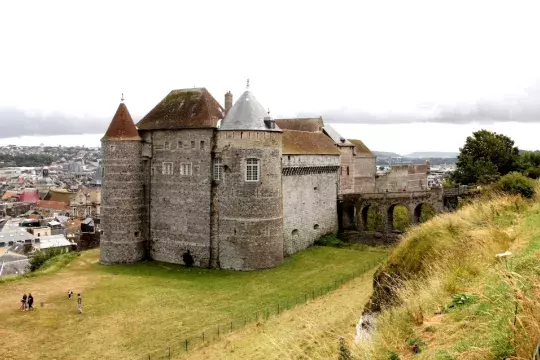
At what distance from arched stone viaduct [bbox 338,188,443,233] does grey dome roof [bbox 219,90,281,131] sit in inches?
486

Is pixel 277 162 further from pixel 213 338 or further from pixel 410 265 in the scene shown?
pixel 410 265

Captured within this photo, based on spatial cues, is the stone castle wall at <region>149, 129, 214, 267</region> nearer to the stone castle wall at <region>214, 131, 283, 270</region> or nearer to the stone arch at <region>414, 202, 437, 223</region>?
the stone castle wall at <region>214, 131, 283, 270</region>

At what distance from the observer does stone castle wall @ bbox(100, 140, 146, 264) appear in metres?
32.4

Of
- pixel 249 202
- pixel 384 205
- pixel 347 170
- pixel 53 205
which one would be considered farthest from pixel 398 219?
pixel 53 205

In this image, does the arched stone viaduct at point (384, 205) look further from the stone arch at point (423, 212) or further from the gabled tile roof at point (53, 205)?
the gabled tile roof at point (53, 205)

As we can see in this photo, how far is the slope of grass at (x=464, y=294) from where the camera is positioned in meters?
4.57

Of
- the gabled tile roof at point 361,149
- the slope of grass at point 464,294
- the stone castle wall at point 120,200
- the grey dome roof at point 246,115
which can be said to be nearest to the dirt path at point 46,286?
the stone castle wall at point 120,200

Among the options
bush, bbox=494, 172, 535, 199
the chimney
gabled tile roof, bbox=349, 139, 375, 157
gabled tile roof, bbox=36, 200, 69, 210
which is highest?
the chimney

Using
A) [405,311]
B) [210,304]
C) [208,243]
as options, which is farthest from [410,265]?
[208,243]

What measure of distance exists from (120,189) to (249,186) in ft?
30.4

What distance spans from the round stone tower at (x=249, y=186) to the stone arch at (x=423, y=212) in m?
12.6

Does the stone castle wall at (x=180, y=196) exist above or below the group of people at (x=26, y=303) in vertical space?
above

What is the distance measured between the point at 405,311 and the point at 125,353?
1398 centimetres

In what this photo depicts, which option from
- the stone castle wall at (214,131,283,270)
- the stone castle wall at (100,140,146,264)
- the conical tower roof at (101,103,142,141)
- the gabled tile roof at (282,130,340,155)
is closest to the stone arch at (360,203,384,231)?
the gabled tile roof at (282,130,340,155)
